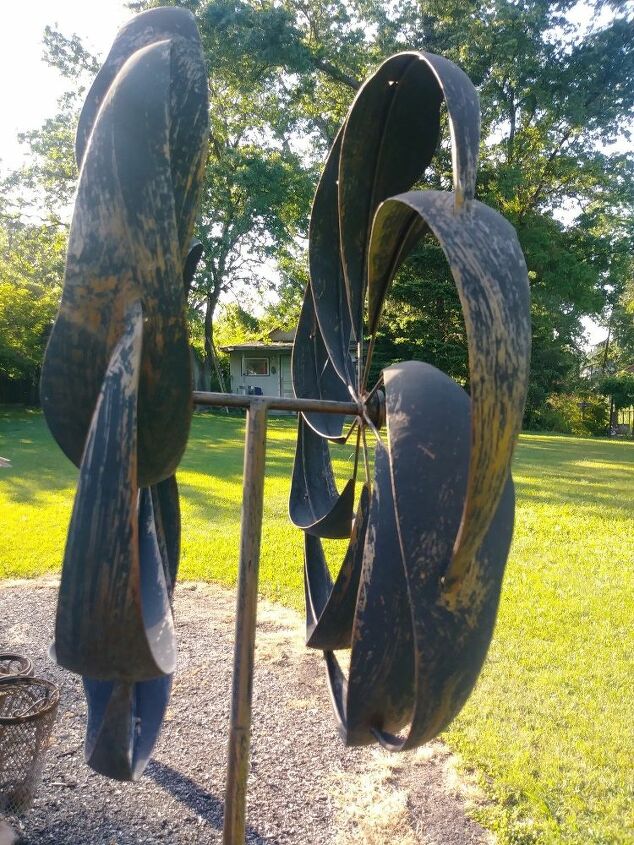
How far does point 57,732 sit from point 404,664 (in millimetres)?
2937

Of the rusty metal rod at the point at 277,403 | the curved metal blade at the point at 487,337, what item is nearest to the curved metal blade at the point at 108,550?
the rusty metal rod at the point at 277,403

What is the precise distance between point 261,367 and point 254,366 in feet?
1.36

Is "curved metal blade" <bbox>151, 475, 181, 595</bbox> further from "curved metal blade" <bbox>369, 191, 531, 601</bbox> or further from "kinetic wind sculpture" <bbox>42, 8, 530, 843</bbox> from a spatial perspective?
"curved metal blade" <bbox>369, 191, 531, 601</bbox>

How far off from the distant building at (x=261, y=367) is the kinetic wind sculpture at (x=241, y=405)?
30.4m

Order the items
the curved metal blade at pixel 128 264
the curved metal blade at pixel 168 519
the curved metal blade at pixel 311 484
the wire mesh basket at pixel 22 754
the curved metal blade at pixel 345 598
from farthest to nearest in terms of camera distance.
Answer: the wire mesh basket at pixel 22 754 → the curved metal blade at pixel 311 484 → the curved metal blade at pixel 168 519 → the curved metal blade at pixel 345 598 → the curved metal blade at pixel 128 264

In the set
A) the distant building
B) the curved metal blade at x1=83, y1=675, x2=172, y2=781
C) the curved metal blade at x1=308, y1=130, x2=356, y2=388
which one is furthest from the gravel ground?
the distant building

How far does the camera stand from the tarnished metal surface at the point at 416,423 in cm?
151

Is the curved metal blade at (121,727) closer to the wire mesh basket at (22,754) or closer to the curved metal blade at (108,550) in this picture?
the curved metal blade at (108,550)

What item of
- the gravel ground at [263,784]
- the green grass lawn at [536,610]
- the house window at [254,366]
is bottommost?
the gravel ground at [263,784]

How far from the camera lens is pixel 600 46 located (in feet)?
65.6

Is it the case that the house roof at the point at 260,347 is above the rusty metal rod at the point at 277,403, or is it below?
above

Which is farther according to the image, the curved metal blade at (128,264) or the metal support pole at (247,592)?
the metal support pole at (247,592)

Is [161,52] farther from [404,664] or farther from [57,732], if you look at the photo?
[57,732]

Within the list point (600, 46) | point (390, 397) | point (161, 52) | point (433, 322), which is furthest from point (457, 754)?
point (600, 46)
